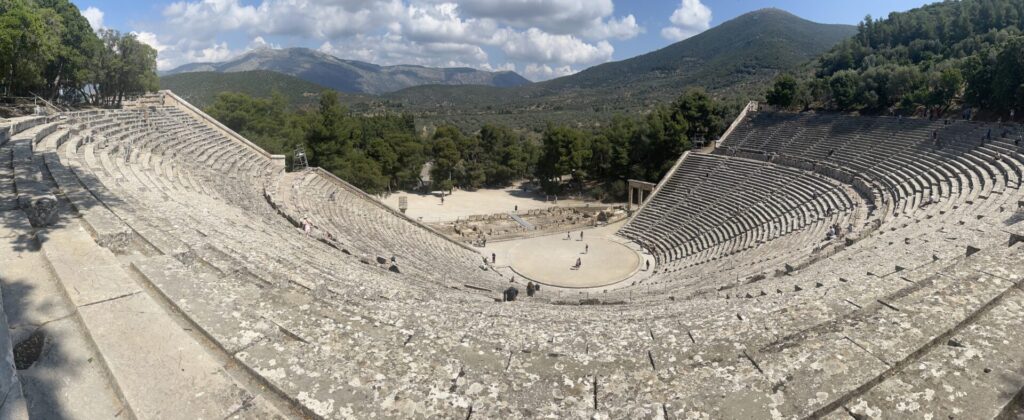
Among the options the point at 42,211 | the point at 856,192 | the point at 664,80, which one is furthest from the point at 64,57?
the point at 664,80

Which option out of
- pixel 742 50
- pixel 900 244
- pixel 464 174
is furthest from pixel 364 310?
pixel 742 50

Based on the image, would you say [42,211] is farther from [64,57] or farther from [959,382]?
[64,57]

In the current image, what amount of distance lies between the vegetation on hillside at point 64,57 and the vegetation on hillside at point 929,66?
4810 cm

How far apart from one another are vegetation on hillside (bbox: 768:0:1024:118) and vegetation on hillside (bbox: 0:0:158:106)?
158ft

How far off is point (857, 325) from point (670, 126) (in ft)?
125

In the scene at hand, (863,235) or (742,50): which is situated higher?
(742,50)

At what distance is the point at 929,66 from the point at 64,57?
200 ft

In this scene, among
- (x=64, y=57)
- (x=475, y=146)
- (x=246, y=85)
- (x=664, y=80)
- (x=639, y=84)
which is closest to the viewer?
(x=64, y=57)

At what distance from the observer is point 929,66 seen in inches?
1500

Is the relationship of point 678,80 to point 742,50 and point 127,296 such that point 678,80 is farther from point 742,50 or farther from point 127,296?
point 127,296

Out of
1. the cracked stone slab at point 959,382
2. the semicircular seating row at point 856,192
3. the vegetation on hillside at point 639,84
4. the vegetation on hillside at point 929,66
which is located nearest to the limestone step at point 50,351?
the cracked stone slab at point 959,382

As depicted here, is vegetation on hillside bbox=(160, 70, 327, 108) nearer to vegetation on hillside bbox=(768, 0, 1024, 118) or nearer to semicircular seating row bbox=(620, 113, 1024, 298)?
semicircular seating row bbox=(620, 113, 1024, 298)

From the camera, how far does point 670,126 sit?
39781 mm

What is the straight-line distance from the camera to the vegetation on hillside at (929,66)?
27.8 metres
